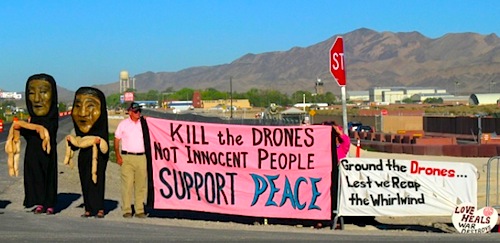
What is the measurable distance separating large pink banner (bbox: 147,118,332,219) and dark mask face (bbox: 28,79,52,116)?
61.9 inches

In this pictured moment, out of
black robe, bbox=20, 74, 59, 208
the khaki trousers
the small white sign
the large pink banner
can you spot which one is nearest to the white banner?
the small white sign

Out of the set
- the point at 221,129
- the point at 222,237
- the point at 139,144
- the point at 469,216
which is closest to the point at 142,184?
the point at 139,144

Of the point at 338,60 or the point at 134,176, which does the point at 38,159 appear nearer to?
the point at 134,176

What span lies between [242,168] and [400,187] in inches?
93.8

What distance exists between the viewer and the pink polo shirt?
514 inches

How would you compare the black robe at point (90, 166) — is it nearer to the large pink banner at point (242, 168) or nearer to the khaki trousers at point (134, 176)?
the khaki trousers at point (134, 176)

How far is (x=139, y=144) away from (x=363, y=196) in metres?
3.41

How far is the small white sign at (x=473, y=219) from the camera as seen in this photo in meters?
13.1

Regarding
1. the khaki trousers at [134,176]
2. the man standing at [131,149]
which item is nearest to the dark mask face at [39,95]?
the man standing at [131,149]

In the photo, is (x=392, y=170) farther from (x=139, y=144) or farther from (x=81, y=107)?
(x=81, y=107)

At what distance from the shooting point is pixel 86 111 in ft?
43.1

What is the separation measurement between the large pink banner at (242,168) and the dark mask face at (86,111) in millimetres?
818

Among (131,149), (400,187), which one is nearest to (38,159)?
(131,149)

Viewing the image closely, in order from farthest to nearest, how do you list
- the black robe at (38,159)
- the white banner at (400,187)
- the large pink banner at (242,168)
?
1. the black robe at (38,159)
2. the white banner at (400,187)
3. the large pink banner at (242,168)
